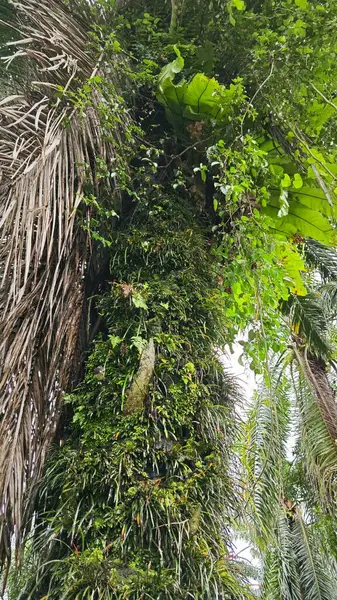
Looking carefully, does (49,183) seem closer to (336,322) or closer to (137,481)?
(137,481)

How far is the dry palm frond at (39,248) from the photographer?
3.73 feet

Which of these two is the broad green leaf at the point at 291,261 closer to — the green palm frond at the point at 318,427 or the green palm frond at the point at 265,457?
the green palm frond at the point at 265,457

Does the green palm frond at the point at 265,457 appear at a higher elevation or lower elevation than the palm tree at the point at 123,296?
lower

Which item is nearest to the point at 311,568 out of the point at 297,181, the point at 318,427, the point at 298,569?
the point at 298,569

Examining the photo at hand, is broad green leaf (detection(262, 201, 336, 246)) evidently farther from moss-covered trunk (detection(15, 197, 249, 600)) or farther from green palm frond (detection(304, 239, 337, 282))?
green palm frond (detection(304, 239, 337, 282))

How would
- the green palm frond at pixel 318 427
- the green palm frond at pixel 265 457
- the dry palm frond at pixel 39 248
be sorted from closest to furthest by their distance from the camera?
the dry palm frond at pixel 39 248, the green palm frond at pixel 265 457, the green palm frond at pixel 318 427

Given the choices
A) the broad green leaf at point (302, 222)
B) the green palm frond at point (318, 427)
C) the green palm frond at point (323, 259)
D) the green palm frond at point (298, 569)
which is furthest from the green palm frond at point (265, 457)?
the green palm frond at point (298, 569)

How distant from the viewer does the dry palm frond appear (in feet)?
3.73

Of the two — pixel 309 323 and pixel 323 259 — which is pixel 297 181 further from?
pixel 323 259

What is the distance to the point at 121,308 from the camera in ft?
4.58

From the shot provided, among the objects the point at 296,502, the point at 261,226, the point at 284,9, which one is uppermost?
the point at 284,9

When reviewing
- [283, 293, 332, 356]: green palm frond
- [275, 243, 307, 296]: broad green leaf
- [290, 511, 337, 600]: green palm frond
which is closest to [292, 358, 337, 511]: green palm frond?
[283, 293, 332, 356]: green palm frond

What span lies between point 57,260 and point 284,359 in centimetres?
224

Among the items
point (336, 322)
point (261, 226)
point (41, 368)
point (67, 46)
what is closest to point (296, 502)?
point (336, 322)
